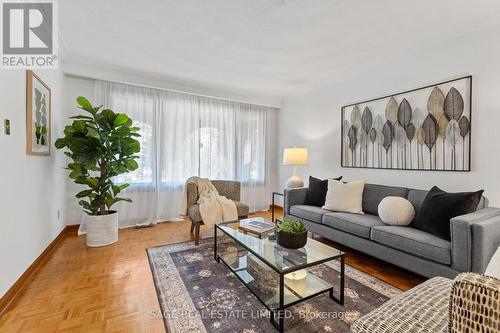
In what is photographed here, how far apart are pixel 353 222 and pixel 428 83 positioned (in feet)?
6.06

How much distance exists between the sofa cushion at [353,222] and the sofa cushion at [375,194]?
172 millimetres

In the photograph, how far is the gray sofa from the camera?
162cm

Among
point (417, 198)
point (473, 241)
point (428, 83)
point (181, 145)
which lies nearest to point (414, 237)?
point (473, 241)

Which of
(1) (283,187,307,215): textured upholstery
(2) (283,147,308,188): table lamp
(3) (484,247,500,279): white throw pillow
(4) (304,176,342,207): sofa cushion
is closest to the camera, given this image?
(3) (484,247,500,279): white throw pillow

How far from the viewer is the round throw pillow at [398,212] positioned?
225 centimetres

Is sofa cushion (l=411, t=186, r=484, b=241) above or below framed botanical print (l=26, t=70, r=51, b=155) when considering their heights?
below

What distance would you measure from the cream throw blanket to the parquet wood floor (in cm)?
77

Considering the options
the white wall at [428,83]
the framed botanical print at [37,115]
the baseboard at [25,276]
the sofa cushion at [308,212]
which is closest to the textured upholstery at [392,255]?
the sofa cushion at [308,212]

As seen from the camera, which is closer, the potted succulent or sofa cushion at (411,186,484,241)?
the potted succulent

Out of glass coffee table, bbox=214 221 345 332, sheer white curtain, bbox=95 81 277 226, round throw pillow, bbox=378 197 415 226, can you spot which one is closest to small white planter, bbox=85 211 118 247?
sheer white curtain, bbox=95 81 277 226

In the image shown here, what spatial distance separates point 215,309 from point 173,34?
2620 millimetres

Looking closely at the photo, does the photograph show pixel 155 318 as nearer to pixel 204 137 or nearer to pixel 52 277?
pixel 52 277

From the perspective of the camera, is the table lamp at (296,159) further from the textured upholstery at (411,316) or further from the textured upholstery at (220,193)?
the textured upholstery at (411,316)

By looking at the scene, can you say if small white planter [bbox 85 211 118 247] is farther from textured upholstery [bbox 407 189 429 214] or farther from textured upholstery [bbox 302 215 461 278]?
textured upholstery [bbox 407 189 429 214]
